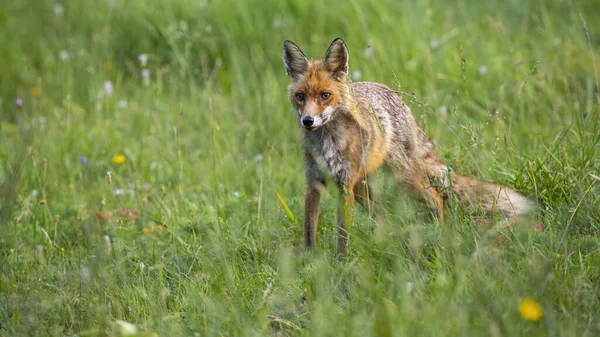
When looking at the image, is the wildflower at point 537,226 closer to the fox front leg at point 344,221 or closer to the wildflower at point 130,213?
the fox front leg at point 344,221

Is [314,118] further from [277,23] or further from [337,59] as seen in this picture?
[277,23]

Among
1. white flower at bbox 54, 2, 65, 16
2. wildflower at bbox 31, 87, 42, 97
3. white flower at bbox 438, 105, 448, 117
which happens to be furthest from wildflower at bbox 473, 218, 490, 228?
white flower at bbox 54, 2, 65, 16

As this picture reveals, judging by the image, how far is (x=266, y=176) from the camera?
239 inches

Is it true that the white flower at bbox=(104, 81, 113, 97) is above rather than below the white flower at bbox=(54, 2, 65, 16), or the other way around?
below

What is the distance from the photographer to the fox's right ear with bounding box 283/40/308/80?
4.99m

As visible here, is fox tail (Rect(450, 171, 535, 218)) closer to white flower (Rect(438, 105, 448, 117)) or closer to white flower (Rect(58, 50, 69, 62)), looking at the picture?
white flower (Rect(438, 105, 448, 117))

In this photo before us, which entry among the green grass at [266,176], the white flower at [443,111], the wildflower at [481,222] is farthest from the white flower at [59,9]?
the wildflower at [481,222]

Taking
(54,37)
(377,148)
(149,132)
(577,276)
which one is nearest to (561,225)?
(577,276)

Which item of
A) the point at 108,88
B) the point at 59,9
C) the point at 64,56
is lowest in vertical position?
the point at 108,88

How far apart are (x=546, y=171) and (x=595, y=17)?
172 inches

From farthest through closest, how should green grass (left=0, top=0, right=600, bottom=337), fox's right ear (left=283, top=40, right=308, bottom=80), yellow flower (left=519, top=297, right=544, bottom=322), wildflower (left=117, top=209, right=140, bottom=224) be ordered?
wildflower (left=117, top=209, right=140, bottom=224), fox's right ear (left=283, top=40, right=308, bottom=80), green grass (left=0, top=0, right=600, bottom=337), yellow flower (left=519, top=297, right=544, bottom=322)

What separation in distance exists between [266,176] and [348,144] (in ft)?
4.52

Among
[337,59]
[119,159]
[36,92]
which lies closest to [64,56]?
[36,92]

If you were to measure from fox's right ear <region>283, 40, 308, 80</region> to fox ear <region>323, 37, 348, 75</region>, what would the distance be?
0.17m
